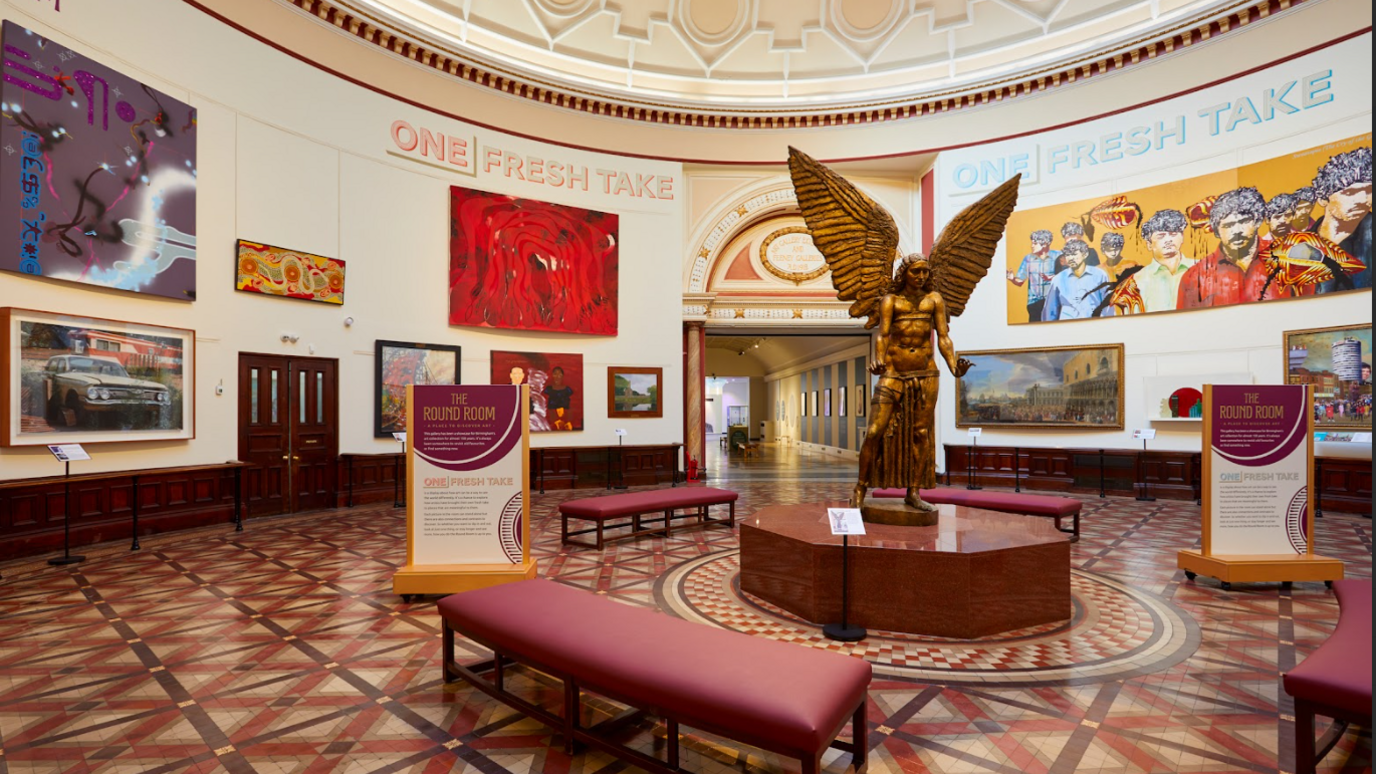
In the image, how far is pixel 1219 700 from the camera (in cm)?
333

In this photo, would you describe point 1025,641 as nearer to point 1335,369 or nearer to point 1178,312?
point 1335,369

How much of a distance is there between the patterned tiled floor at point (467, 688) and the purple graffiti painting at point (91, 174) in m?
3.50

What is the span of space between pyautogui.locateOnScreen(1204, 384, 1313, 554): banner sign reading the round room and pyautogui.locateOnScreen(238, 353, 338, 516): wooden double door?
11.5 meters

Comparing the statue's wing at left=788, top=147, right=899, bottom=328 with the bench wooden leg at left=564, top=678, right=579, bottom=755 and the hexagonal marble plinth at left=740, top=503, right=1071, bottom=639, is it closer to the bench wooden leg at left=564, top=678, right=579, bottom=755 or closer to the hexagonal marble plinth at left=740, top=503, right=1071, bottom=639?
the hexagonal marble plinth at left=740, top=503, right=1071, bottom=639

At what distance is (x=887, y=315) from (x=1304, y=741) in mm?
3793

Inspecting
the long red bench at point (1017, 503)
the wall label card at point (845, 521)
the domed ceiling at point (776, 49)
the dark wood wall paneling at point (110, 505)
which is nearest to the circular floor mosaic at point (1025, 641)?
the wall label card at point (845, 521)

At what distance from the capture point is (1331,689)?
2.32 meters

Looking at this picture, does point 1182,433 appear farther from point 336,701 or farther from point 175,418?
point 175,418

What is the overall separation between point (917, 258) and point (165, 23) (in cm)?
1003

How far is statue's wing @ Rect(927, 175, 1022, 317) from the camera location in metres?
6.04

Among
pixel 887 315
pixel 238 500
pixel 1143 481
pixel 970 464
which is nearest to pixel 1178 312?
pixel 1143 481

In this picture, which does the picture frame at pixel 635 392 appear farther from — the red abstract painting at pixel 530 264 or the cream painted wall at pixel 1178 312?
the cream painted wall at pixel 1178 312

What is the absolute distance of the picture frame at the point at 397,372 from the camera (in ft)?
36.0

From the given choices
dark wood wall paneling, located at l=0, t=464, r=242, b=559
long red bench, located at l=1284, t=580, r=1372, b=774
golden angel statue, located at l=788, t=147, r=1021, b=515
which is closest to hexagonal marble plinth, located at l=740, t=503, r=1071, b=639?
golden angel statue, located at l=788, t=147, r=1021, b=515
